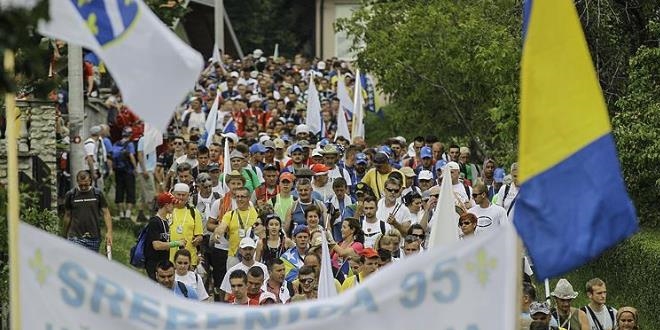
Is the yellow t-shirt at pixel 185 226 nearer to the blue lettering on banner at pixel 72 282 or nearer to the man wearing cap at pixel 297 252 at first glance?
the man wearing cap at pixel 297 252

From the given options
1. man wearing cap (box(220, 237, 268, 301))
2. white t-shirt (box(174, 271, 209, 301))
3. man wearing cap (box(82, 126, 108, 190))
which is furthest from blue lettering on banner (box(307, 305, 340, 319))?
man wearing cap (box(82, 126, 108, 190))

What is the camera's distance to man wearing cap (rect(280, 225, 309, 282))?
16.8m

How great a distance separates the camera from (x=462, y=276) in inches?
353

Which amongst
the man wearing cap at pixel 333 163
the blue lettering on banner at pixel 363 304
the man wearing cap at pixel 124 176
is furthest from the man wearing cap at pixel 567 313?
the man wearing cap at pixel 124 176

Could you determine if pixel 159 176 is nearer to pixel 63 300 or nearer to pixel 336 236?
pixel 336 236

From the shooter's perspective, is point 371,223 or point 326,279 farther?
Answer: point 371,223

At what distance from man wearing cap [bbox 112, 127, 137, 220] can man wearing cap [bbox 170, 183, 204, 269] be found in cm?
940

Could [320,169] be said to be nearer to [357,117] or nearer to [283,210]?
[283,210]

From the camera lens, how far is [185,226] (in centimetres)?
1848

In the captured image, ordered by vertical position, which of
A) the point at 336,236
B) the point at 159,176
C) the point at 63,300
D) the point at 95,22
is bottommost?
the point at 159,176

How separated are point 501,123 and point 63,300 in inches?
588

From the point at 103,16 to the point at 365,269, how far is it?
642 cm

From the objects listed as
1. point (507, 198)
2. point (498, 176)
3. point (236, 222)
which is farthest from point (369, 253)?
point (498, 176)

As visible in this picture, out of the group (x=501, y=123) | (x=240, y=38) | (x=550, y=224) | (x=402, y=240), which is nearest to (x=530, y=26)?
(x=550, y=224)
